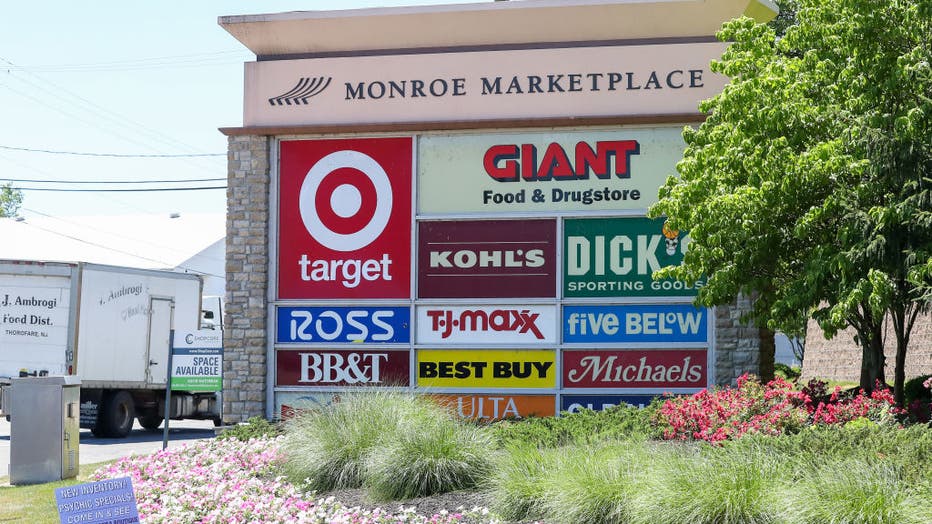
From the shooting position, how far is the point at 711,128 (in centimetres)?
1340

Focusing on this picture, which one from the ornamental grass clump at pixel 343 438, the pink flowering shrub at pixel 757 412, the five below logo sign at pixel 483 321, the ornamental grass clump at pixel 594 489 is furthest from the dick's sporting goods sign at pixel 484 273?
the ornamental grass clump at pixel 594 489

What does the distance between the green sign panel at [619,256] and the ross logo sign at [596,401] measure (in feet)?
4.29

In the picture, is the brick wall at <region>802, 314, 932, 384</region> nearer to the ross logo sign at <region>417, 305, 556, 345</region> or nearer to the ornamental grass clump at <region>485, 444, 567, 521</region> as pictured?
the ross logo sign at <region>417, 305, 556, 345</region>

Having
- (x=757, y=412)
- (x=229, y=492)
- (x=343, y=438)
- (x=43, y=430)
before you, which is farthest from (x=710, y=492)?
(x=43, y=430)

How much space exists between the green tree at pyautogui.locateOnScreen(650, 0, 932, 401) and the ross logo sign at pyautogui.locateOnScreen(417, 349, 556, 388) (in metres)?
2.61

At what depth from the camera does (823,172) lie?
1135cm

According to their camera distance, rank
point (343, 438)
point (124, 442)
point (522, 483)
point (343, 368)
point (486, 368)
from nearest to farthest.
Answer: point (522, 483), point (343, 438), point (486, 368), point (343, 368), point (124, 442)

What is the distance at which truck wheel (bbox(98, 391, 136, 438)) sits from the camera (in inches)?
870

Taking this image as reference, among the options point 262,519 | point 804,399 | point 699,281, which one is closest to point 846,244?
point 804,399

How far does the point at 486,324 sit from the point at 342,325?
1948 mm

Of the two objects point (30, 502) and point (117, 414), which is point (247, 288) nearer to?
point (30, 502)

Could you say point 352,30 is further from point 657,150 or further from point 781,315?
point 781,315

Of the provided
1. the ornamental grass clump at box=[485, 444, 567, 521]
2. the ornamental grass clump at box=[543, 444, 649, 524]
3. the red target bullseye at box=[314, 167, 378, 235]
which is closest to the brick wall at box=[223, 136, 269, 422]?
the red target bullseye at box=[314, 167, 378, 235]

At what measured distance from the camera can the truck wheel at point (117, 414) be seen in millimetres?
22109
